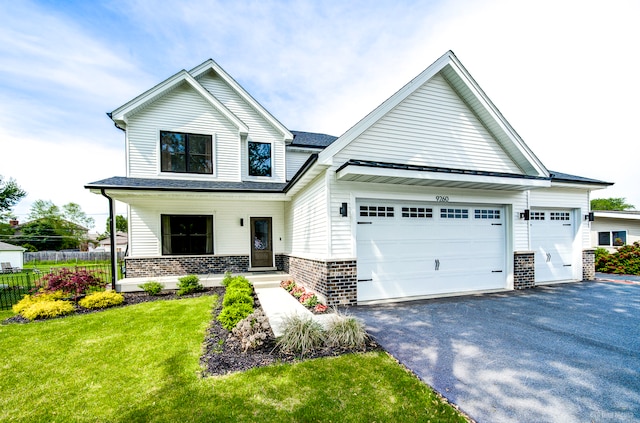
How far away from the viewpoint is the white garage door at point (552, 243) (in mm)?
9578

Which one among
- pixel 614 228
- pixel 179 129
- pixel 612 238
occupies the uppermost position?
pixel 179 129

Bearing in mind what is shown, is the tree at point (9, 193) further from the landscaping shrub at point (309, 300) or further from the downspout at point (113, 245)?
the landscaping shrub at point (309, 300)

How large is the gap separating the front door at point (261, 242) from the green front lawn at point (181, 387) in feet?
20.3

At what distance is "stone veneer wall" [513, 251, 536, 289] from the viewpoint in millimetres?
8609

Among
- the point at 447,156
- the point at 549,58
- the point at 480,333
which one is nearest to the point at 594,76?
the point at 549,58

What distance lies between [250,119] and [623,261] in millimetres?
17580

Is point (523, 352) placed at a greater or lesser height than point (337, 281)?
lesser

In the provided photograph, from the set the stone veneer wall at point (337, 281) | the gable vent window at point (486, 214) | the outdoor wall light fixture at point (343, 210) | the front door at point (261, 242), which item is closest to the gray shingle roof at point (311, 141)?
the front door at point (261, 242)

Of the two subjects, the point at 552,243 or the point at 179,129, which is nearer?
the point at 552,243

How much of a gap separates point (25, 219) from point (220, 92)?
234 feet

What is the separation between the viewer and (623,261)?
12.0 metres

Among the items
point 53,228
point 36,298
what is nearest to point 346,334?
point 36,298

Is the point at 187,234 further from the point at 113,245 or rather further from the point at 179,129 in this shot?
the point at 179,129

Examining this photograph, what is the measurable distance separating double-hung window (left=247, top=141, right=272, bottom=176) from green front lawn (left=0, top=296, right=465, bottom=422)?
820 centimetres
